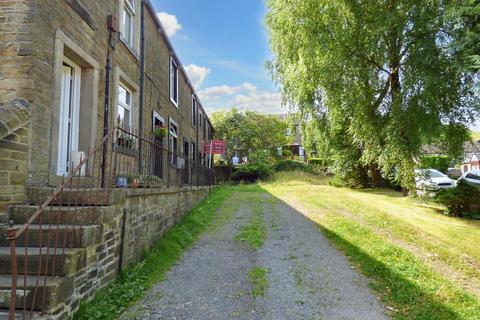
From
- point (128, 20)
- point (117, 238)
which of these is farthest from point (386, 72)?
point (117, 238)

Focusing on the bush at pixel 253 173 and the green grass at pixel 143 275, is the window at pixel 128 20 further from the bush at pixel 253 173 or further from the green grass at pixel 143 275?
the bush at pixel 253 173

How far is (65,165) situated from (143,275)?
96.3 inches

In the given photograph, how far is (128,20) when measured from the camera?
31.4 ft

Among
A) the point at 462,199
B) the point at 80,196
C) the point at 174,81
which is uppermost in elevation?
the point at 174,81

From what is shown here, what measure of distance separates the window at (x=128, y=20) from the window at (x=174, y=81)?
447 centimetres

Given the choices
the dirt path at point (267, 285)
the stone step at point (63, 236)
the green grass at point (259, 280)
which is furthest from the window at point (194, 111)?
the stone step at point (63, 236)

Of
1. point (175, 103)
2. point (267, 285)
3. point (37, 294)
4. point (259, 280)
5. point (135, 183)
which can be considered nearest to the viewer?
point (37, 294)

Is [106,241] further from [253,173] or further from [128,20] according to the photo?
[253,173]

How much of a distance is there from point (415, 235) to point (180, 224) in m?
5.95

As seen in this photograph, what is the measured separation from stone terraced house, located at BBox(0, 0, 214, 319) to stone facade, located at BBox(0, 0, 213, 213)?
0.05 feet

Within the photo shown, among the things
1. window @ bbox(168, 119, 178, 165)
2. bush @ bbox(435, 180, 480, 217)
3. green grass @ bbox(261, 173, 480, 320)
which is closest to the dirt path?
green grass @ bbox(261, 173, 480, 320)

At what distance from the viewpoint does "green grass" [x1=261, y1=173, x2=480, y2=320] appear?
5188 mm

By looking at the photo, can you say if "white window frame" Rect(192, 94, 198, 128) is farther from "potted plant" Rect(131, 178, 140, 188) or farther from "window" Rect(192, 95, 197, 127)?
"potted plant" Rect(131, 178, 140, 188)

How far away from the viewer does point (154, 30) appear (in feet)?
37.7
